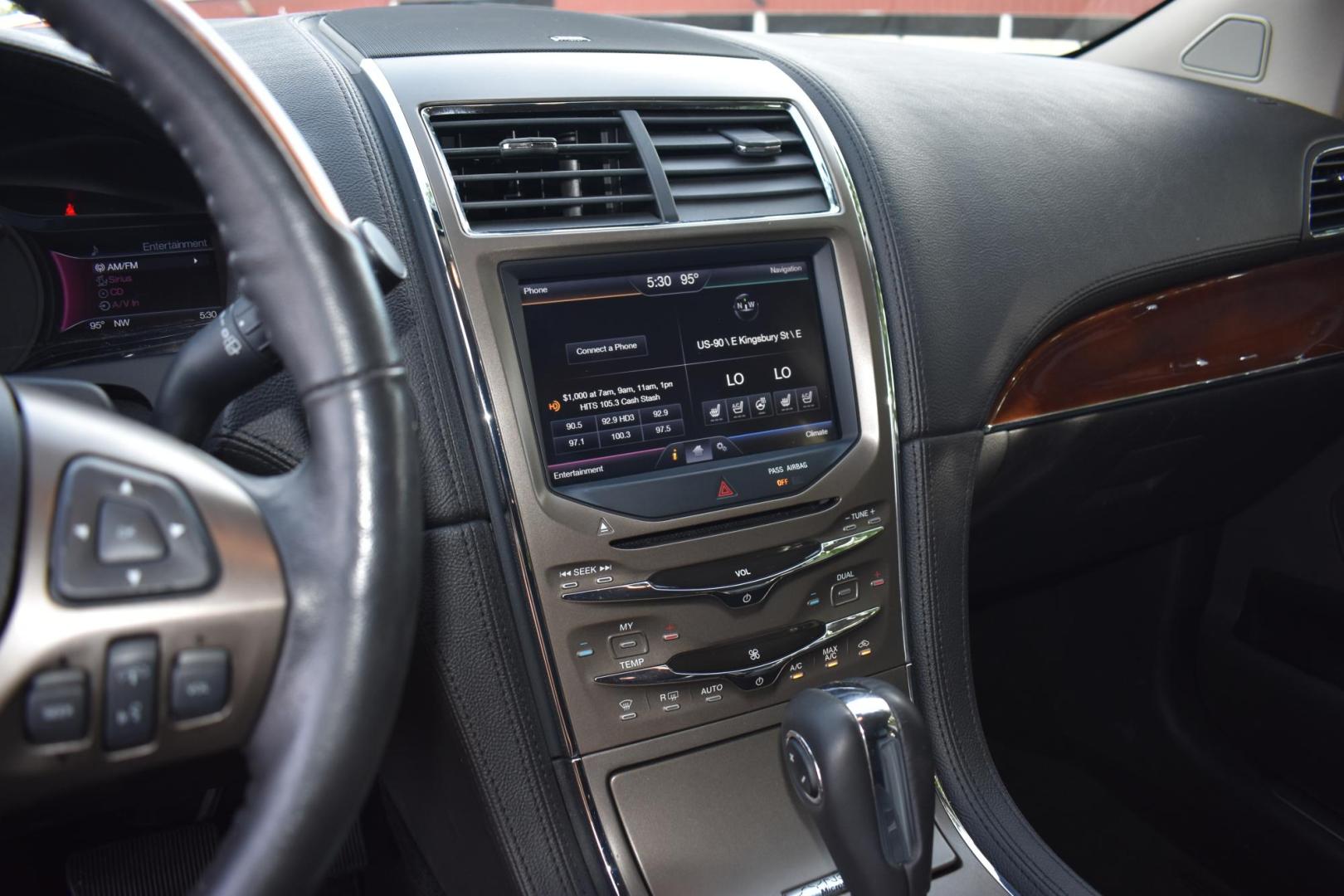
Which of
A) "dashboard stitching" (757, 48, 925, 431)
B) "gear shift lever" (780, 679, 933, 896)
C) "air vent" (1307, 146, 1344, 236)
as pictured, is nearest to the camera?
"gear shift lever" (780, 679, 933, 896)

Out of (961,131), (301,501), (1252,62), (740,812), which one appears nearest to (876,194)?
(961,131)

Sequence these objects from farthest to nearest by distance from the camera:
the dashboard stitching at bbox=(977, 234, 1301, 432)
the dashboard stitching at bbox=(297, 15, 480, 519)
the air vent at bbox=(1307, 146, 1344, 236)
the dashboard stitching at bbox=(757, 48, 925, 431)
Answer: the air vent at bbox=(1307, 146, 1344, 236) < the dashboard stitching at bbox=(977, 234, 1301, 432) < the dashboard stitching at bbox=(757, 48, 925, 431) < the dashboard stitching at bbox=(297, 15, 480, 519)

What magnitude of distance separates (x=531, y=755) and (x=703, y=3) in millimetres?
1534

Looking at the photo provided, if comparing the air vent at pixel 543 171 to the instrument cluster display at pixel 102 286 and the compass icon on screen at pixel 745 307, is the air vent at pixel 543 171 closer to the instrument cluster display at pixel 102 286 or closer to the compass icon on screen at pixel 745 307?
the compass icon on screen at pixel 745 307

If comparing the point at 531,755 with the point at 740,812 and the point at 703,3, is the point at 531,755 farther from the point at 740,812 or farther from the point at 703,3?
the point at 703,3

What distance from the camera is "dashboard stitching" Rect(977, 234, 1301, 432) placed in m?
1.45

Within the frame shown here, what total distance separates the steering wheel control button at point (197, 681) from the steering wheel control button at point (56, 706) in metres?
0.05

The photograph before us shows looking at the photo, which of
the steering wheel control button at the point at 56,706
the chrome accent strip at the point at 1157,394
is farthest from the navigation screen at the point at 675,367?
the steering wheel control button at the point at 56,706

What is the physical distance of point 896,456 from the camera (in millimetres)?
1333

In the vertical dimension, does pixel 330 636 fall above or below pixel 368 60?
below

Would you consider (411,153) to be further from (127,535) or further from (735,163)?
(127,535)

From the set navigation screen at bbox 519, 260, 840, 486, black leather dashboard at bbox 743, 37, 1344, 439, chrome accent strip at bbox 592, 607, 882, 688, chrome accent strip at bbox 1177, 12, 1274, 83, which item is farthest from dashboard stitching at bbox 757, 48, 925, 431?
chrome accent strip at bbox 1177, 12, 1274, 83

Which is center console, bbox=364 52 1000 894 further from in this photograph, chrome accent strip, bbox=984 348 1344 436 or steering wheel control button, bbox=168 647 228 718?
steering wheel control button, bbox=168 647 228 718

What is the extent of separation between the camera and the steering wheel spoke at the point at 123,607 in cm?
63
